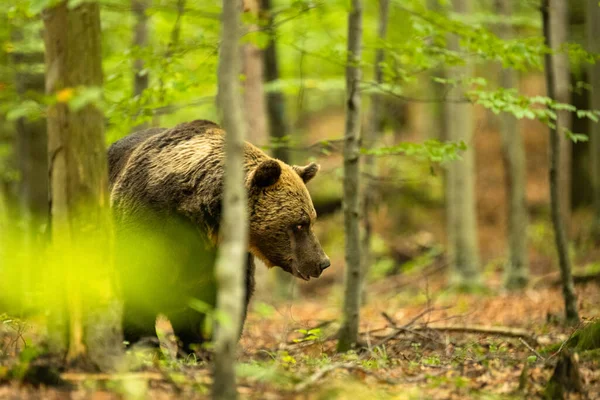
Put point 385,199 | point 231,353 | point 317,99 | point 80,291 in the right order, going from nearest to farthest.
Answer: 1. point 231,353
2. point 80,291
3. point 385,199
4. point 317,99

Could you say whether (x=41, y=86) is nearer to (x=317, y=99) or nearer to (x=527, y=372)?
(x=527, y=372)

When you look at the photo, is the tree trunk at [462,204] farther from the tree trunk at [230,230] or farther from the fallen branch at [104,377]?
the tree trunk at [230,230]

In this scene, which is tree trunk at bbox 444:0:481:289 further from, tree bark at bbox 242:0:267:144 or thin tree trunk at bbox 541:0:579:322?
thin tree trunk at bbox 541:0:579:322

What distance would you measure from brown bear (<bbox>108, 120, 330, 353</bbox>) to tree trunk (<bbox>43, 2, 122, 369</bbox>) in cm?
186

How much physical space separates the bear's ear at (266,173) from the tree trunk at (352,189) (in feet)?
4.05

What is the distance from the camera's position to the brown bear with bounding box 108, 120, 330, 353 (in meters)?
6.61

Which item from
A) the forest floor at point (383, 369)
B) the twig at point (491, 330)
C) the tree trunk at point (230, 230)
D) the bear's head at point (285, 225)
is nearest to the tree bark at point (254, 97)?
the forest floor at point (383, 369)

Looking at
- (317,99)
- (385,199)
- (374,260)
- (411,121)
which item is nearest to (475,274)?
(374,260)

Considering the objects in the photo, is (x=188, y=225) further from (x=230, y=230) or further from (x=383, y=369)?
(x=230, y=230)

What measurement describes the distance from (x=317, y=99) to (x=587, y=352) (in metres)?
28.6

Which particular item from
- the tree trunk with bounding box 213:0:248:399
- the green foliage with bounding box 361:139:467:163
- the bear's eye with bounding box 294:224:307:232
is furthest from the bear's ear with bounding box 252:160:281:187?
the tree trunk with bounding box 213:0:248:399

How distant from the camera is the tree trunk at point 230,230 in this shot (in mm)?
3834

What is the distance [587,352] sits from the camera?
5969 mm

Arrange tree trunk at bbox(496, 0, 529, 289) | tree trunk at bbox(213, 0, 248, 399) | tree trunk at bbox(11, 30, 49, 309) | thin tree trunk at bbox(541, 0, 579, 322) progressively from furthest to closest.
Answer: tree trunk at bbox(496, 0, 529, 289) → tree trunk at bbox(11, 30, 49, 309) → thin tree trunk at bbox(541, 0, 579, 322) → tree trunk at bbox(213, 0, 248, 399)
